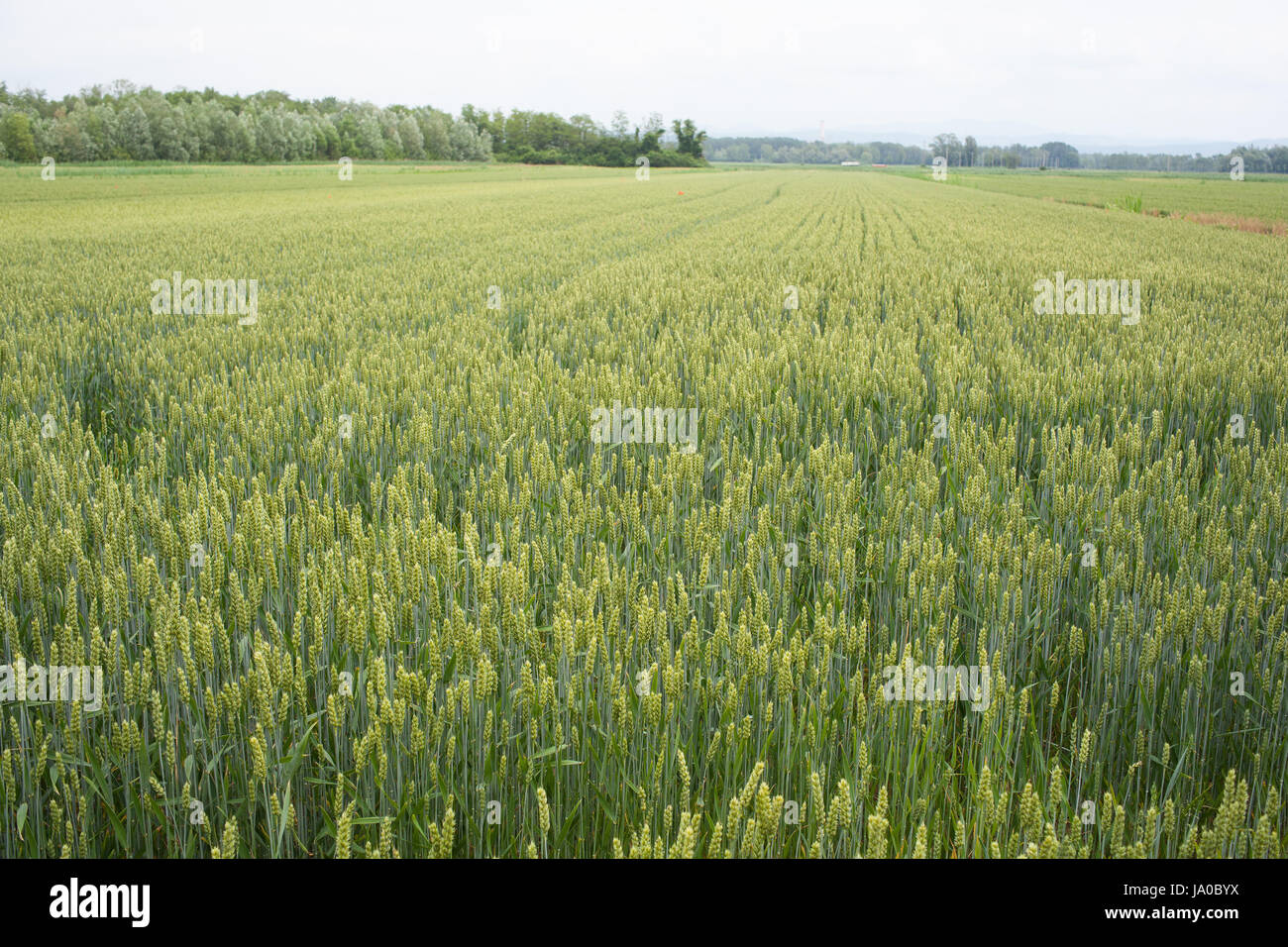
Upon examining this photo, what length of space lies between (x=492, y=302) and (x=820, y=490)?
20.8 ft

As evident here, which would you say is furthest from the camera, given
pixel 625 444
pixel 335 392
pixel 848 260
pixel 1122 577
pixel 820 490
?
pixel 848 260

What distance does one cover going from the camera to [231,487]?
378 centimetres

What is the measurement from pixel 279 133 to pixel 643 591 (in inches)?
3351

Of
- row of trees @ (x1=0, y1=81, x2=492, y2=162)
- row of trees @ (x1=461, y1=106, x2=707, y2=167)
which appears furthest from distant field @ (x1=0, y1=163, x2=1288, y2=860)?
row of trees @ (x1=461, y1=106, x2=707, y2=167)

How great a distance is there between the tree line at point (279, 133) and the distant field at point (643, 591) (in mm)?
71960

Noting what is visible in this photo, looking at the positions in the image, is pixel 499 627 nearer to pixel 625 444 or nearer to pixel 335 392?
pixel 625 444

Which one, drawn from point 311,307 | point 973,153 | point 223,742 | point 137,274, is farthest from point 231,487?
point 973,153

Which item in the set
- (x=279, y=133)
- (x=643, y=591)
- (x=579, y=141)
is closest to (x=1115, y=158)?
(x=579, y=141)

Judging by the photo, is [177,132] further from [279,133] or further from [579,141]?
[579,141]

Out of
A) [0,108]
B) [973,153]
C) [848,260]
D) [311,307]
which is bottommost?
[311,307]

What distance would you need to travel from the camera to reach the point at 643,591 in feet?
9.52

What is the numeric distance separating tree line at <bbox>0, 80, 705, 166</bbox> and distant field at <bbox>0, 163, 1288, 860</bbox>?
7196 cm

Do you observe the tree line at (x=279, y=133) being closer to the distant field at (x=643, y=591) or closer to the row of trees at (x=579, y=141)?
the row of trees at (x=579, y=141)

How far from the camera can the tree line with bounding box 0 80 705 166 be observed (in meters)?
65.3
